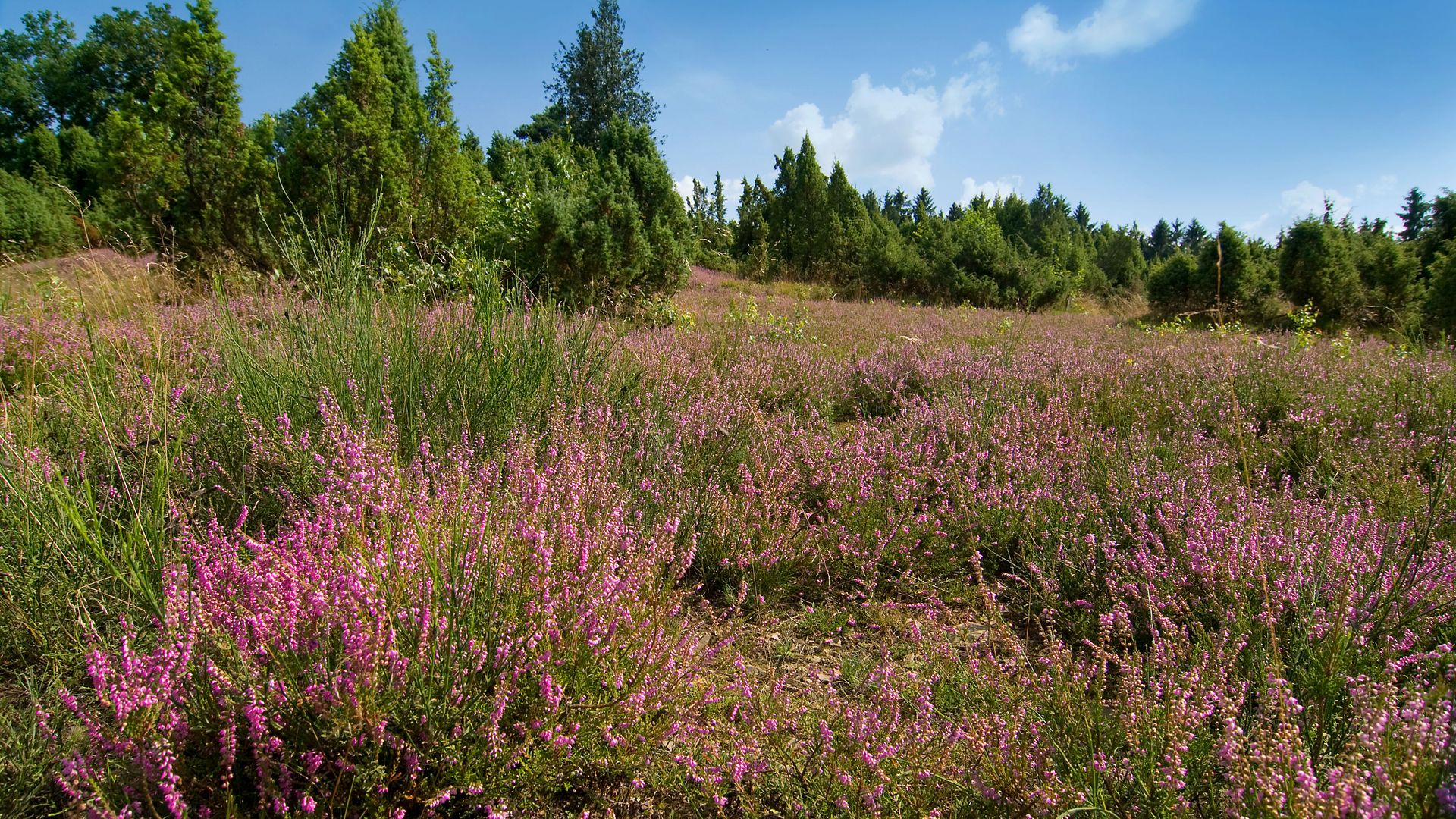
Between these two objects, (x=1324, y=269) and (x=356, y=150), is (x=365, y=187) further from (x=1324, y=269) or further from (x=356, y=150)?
(x=1324, y=269)

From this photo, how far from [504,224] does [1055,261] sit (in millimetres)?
17361

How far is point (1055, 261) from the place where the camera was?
1972 cm

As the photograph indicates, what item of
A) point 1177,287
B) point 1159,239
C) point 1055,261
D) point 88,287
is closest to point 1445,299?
point 1177,287

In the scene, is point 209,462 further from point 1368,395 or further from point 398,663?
point 1368,395

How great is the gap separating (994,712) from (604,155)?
7853 mm

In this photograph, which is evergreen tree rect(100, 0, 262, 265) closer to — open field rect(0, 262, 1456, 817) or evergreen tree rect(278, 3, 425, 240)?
evergreen tree rect(278, 3, 425, 240)

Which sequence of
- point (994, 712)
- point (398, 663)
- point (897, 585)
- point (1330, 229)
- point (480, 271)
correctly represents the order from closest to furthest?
point (398, 663)
point (994, 712)
point (897, 585)
point (480, 271)
point (1330, 229)

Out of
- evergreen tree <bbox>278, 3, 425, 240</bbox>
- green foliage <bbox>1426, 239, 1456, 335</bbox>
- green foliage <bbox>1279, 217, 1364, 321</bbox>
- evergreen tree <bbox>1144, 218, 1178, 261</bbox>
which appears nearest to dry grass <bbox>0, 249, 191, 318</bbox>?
evergreen tree <bbox>278, 3, 425, 240</bbox>

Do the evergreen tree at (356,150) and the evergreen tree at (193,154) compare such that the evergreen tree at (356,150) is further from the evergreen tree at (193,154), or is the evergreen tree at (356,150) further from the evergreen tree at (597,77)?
the evergreen tree at (597,77)

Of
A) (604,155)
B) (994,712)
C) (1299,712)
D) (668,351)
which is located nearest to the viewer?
(1299,712)

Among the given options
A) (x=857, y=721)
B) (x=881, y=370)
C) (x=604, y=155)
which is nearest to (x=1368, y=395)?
(x=881, y=370)

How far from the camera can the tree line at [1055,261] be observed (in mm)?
12578

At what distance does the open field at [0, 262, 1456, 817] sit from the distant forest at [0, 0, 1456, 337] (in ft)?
2.75

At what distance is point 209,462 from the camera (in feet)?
7.63
